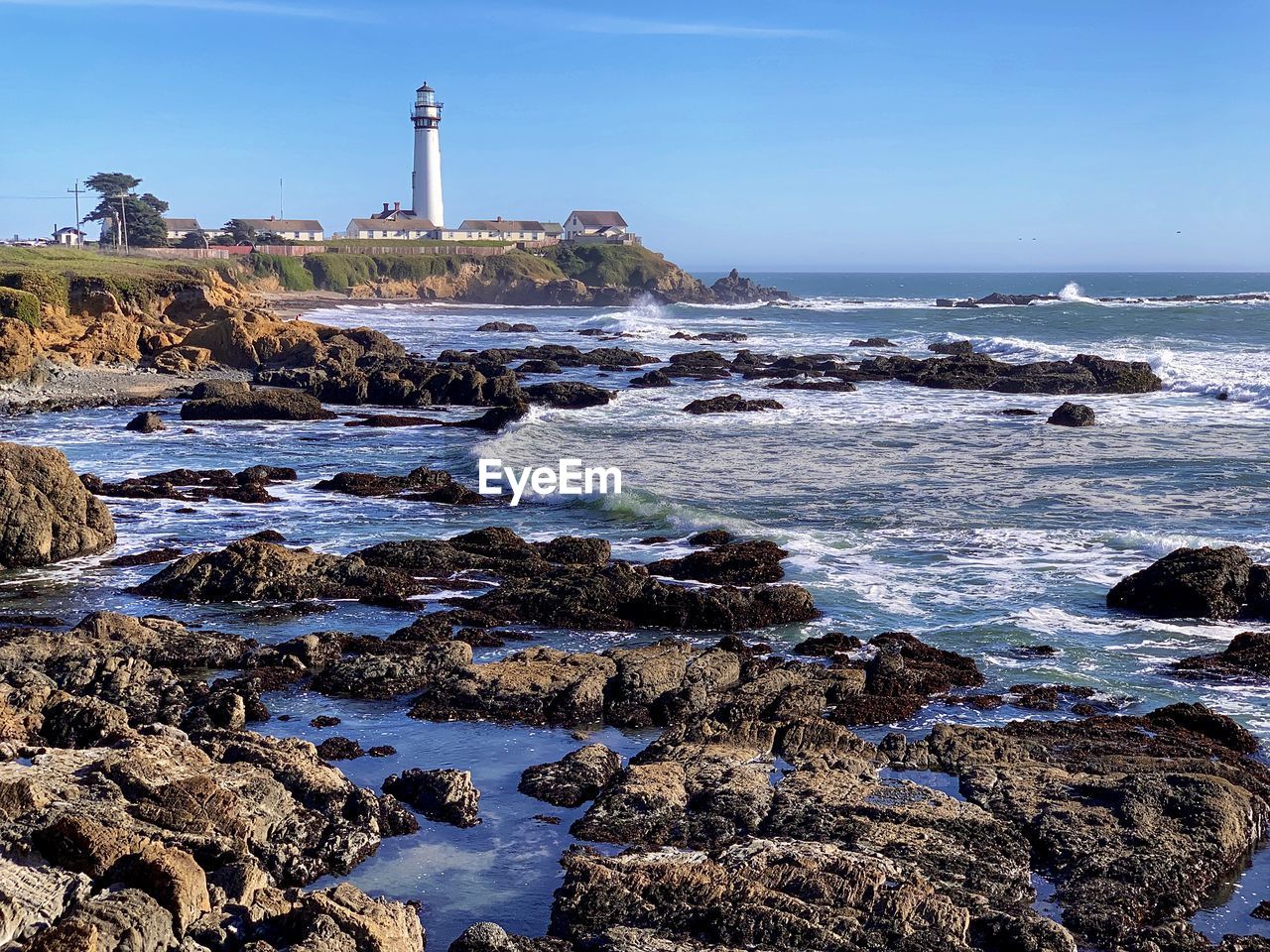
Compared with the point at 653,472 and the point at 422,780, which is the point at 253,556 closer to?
the point at 422,780

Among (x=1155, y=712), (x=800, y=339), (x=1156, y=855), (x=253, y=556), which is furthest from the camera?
(x=800, y=339)

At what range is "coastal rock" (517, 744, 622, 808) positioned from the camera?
9.03m

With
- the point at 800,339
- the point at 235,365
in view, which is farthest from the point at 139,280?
the point at 800,339

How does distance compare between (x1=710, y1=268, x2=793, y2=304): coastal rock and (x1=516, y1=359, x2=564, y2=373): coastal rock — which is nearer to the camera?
(x1=516, y1=359, x2=564, y2=373): coastal rock

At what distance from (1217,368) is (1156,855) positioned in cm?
4155

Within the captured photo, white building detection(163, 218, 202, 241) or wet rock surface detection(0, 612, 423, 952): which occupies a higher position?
white building detection(163, 218, 202, 241)

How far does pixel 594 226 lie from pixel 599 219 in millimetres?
1063

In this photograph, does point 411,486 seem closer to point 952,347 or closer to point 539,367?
point 539,367

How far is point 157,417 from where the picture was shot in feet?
99.9

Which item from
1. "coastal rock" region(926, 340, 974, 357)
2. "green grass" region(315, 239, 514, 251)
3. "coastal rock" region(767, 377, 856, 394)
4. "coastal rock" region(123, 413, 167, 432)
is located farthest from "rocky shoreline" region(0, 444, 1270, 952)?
"green grass" region(315, 239, 514, 251)

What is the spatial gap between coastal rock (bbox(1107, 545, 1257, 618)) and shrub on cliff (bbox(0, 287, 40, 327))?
3317 cm

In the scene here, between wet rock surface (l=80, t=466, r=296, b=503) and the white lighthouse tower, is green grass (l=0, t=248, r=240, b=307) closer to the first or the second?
wet rock surface (l=80, t=466, r=296, b=503)

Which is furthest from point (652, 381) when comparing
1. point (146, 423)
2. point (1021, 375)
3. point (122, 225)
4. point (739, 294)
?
point (739, 294)

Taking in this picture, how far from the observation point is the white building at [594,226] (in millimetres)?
137875
